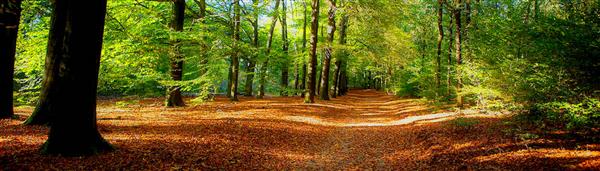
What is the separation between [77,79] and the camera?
231 inches

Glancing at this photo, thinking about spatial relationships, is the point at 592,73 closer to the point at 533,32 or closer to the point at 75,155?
the point at 533,32

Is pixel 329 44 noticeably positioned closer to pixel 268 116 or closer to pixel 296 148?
pixel 268 116

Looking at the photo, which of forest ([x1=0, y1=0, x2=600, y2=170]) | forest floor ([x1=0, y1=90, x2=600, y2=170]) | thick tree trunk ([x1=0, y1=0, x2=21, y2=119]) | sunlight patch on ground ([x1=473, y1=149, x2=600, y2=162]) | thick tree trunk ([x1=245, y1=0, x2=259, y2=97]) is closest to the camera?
forest ([x1=0, y1=0, x2=600, y2=170])

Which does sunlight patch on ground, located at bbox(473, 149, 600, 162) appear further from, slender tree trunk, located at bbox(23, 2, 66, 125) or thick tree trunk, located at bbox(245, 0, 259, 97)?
thick tree trunk, located at bbox(245, 0, 259, 97)

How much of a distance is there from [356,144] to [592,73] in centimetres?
598

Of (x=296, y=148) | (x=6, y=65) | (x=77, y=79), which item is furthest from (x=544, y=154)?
(x=6, y=65)

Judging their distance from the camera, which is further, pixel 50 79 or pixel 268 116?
pixel 268 116

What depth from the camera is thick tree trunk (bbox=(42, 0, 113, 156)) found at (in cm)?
579

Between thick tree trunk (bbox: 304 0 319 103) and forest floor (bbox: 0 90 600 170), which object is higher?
thick tree trunk (bbox: 304 0 319 103)

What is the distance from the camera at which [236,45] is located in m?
16.8

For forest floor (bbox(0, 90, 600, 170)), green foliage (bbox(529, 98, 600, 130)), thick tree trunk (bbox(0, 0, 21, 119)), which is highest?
thick tree trunk (bbox(0, 0, 21, 119))

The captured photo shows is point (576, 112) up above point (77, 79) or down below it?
below

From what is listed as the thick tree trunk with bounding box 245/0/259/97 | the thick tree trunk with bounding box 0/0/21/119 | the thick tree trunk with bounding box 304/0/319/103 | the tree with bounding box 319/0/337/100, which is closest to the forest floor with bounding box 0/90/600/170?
the thick tree trunk with bounding box 0/0/21/119

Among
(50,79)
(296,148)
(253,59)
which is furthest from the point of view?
(253,59)
